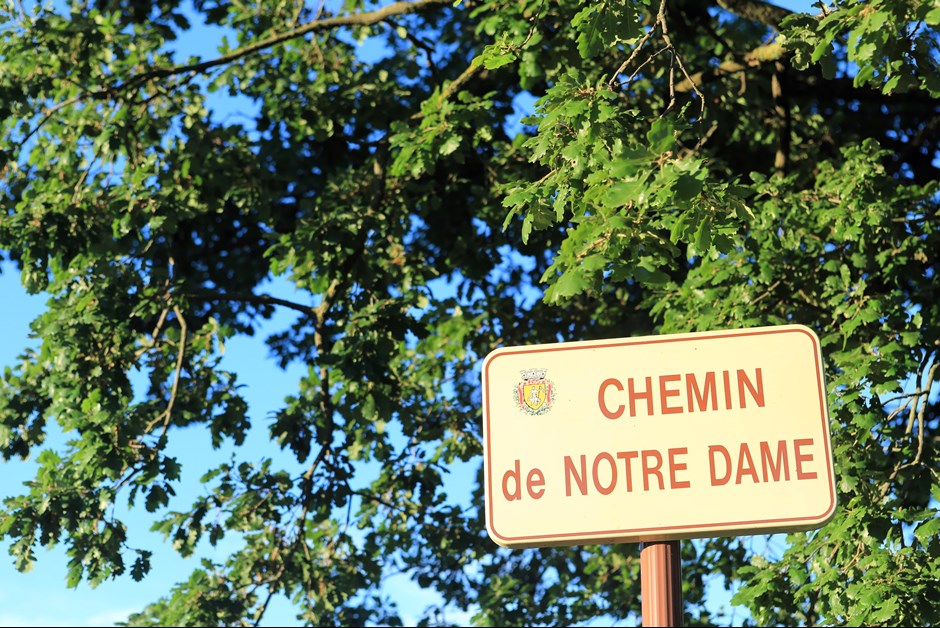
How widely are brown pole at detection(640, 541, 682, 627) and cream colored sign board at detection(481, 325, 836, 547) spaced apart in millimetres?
44

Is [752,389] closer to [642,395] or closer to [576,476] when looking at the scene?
[642,395]

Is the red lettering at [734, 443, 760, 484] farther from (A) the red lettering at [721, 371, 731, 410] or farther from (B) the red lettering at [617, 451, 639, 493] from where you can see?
(B) the red lettering at [617, 451, 639, 493]

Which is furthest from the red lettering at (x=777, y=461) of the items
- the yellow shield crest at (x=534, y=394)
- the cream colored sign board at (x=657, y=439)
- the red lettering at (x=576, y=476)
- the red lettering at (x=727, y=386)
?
the yellow shield crest at (x=534, y=394)

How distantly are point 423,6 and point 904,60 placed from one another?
459 centimetres

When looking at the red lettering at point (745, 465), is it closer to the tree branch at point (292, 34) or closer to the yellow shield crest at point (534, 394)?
the yellow shield crest at point (534, 394)

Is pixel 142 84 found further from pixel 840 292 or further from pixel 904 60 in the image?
pixel 904 60

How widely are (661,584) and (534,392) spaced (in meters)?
0.48

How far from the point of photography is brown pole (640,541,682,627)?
224cm

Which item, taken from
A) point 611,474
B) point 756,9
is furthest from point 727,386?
point 756,9

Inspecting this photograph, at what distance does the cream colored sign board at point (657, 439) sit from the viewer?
228 centimetres

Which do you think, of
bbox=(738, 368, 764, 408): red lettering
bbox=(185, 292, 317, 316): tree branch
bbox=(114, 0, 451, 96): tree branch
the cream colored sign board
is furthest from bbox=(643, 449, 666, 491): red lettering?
bbox=(114, 0, 451, 96): tree branch

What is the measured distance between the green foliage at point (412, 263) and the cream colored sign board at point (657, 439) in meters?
2.08

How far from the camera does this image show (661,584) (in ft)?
7.46

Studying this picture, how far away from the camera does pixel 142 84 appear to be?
345 inches
